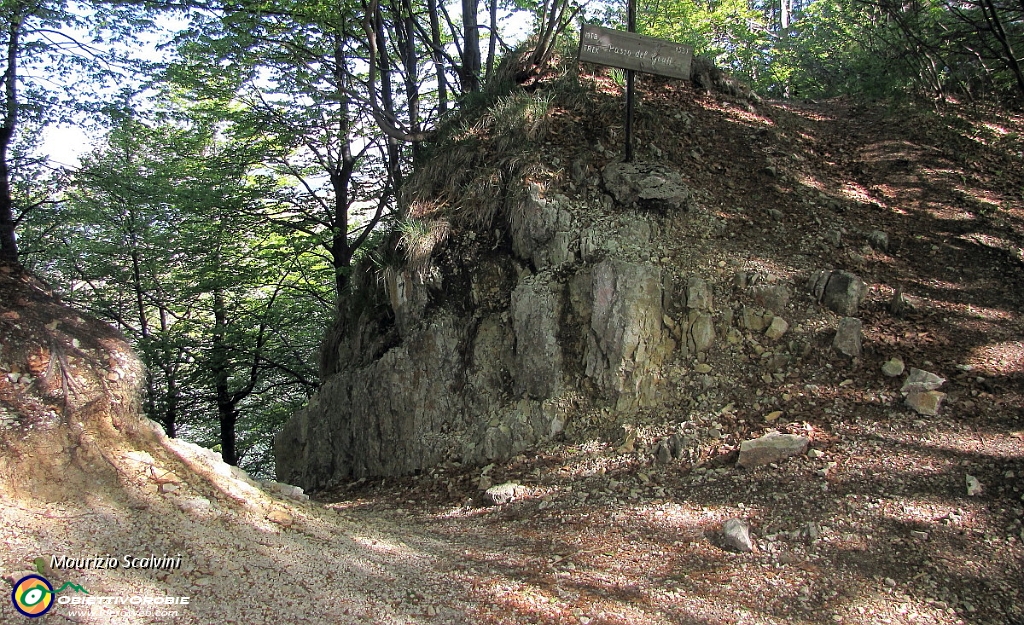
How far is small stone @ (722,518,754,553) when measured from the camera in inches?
149

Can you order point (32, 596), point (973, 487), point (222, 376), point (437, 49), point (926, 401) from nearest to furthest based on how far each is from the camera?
point (32, 596) < point (973, 487) < point (926, 401) < point (437, 49) < point (222, 376)

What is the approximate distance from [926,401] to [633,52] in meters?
4.39

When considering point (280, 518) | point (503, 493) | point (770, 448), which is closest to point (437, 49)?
point (503, 493)

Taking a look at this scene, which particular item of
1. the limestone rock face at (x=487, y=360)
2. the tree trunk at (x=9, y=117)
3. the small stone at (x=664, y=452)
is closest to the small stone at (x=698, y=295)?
the limestone rock face at (x=487, y=360)

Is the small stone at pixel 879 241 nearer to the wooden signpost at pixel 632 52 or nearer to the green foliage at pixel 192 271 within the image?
the wooden signpost at pixel 632 52

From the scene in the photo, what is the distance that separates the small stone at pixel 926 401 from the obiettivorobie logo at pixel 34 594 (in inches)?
222

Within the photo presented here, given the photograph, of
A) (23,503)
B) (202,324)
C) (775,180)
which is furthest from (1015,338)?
(202,324)

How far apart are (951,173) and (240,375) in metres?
13.8

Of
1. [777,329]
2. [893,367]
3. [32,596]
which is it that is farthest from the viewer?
[777,329]

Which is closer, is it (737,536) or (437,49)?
(737,536)

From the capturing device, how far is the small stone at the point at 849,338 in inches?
205

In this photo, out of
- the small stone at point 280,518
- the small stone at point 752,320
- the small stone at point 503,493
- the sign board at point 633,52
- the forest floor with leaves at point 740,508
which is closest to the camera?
the forest floor with leaves at point 740,508

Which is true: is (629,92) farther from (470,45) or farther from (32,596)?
(32,596)

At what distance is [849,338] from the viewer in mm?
5254
